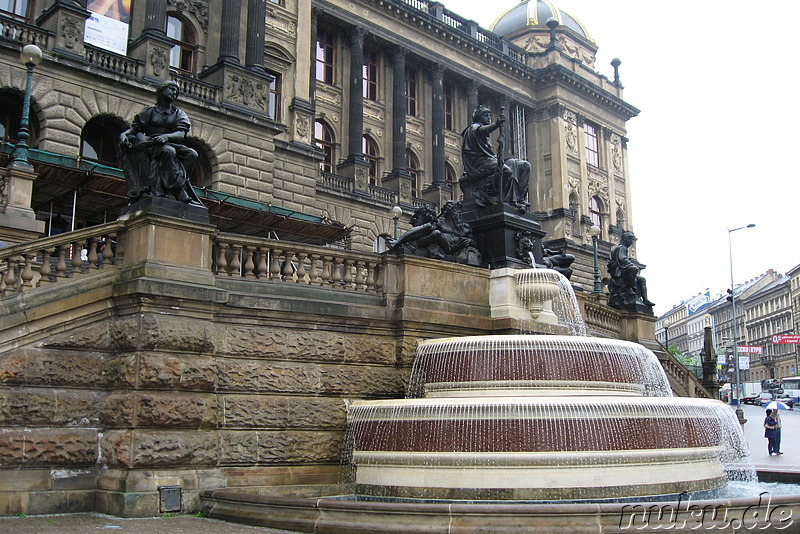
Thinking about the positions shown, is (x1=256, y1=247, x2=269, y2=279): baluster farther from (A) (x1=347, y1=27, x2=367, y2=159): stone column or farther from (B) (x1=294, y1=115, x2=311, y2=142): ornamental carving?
(A) (x1=347, y1=27, x2=367, y2=159): stone column

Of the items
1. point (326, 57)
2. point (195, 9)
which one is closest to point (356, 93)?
point (326, 57)

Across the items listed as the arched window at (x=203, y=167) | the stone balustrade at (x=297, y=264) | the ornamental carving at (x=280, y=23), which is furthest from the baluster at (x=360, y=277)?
the ornamental carving at (x=280, y=23)

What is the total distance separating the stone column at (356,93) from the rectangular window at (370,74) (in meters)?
1.93

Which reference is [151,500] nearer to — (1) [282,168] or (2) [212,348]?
(2) [212,348]

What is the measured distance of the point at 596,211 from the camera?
61.8 meters

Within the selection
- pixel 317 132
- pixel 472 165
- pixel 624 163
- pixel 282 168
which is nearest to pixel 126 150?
pixel 472 165

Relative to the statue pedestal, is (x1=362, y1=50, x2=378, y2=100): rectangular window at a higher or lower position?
higher

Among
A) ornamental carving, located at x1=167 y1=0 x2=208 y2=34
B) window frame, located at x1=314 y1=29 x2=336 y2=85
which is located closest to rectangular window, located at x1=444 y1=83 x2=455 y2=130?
window frame, located at x1=314 y1=29 x2=336 y2=85

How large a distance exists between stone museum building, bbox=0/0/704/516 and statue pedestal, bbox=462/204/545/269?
2.52 feet

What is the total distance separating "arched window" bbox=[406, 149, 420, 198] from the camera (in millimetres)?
50094

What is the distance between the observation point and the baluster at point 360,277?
13.8 meters

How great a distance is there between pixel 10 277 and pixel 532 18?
191 ft

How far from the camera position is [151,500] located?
10422 mm

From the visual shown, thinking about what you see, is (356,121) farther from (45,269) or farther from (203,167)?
(45,269)
